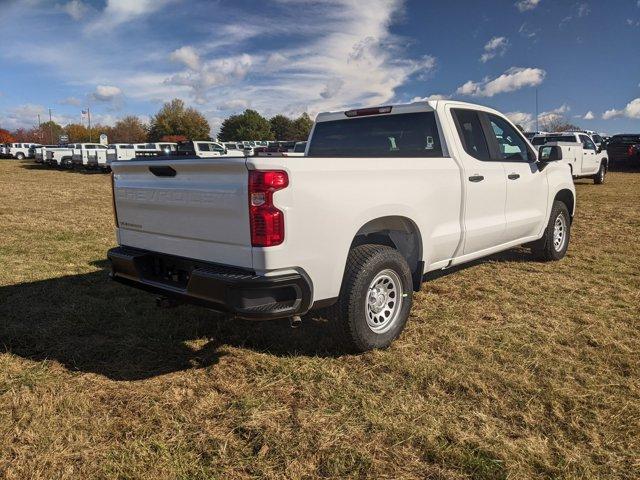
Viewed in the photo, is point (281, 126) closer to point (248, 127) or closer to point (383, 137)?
point (248, 127)

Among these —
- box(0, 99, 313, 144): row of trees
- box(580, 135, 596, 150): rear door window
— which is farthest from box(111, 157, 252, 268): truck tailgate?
box(0, 99, 313, 144): row of trees

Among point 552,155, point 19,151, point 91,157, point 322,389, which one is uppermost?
point 19,151

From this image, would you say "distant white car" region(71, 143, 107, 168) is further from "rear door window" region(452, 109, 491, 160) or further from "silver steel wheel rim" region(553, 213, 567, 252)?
"rear door window" region(452, 109, 491, 160)

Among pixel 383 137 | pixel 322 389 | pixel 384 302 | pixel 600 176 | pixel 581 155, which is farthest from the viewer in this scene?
pixel 600 176

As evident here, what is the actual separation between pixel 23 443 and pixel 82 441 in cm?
31

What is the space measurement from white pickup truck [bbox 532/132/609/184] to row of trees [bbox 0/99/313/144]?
67.1 m

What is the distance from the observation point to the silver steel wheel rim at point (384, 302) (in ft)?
12.2

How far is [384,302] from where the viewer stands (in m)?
3.83

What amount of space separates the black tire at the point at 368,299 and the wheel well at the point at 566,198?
3506 millimetres

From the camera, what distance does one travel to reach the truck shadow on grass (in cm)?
368

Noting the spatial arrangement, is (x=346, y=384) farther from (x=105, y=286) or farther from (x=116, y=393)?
(x=105, y=286)

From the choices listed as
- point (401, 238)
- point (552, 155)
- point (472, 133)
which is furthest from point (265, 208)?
point (552, 155)

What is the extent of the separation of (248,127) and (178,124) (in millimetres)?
15468

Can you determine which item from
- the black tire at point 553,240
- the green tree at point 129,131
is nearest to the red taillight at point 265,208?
the black tire at point 553,240
